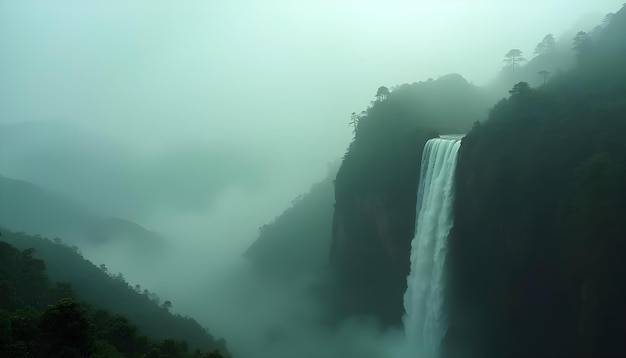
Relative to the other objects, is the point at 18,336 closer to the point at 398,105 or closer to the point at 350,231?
the point at 350,231

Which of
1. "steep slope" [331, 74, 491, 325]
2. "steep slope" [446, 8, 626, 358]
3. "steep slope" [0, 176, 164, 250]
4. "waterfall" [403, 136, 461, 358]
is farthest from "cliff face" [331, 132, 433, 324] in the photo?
"steep slope" [0, 176, 164, 250]

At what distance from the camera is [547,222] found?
26.6 metres

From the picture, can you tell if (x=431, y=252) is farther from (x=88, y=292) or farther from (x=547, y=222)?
(x=88, y=292)

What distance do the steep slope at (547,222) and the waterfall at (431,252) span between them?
4.02ft

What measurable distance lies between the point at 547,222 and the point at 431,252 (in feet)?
43.5

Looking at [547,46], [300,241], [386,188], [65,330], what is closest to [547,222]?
[386,188]

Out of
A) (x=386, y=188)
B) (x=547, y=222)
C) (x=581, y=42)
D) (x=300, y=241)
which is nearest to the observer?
(x=547, y=222)

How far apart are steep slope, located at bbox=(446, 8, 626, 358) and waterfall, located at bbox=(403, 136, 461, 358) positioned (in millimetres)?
1226

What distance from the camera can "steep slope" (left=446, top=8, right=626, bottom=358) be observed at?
2242cm

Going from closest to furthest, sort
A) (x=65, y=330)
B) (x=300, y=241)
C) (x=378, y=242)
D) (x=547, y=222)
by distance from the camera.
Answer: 1. (x=65, y=330)
2. (x=547, y=222)
3. (x=378, y=242)
4. (x=300, y=241)

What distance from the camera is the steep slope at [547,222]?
2242 cm

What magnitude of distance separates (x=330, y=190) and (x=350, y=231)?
6177 cm

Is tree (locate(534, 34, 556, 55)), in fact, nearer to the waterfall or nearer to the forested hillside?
the waterfall

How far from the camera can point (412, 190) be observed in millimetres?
46750
